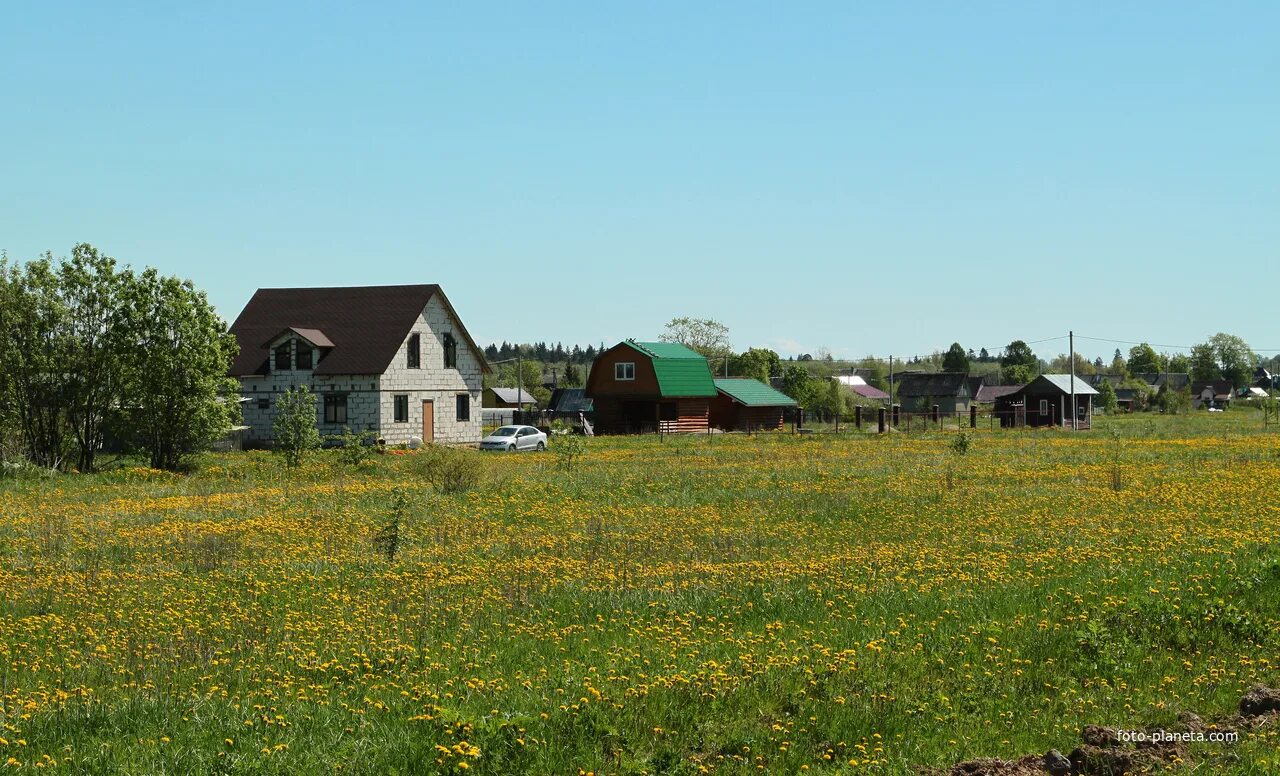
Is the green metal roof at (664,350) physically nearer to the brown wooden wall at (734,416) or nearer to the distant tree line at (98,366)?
the brown wooden wall at (734,416)

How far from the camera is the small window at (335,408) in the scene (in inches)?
2093

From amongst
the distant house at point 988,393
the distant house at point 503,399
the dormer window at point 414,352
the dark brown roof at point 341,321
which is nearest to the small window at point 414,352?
the dormer window at point 414,352

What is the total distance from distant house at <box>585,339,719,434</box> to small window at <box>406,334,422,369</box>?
18.1 m

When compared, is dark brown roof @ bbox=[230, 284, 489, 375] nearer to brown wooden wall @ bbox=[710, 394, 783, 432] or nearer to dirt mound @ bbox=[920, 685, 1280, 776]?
brown wooden wall @ bbox=[710, 394, 783, 432]

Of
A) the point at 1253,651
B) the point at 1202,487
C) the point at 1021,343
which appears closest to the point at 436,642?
the point at 1253,651

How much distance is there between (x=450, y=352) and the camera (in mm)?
57125

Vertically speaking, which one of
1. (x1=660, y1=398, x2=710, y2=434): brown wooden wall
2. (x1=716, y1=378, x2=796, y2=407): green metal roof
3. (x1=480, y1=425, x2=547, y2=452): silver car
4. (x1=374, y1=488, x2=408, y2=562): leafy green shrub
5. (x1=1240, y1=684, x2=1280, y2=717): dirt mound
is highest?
(x1=716, y1=378, x2=796, y2=407): green metal roof

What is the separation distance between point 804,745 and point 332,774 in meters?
3.58

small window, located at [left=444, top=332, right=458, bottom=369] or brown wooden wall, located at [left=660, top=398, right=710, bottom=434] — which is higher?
small window, located at [left=444, top=332, right=458, bottom=369]

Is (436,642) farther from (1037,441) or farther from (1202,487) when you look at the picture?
(1037,441)

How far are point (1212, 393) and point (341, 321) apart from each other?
499 feet

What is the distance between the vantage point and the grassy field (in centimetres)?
869

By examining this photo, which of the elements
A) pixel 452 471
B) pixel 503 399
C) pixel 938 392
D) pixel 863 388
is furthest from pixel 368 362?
pixel 863 388

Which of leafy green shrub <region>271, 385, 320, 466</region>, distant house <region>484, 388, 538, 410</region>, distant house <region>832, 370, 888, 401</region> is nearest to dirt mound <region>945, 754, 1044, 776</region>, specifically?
leafy green shrub <region>271, 385, 320, 466</region>
